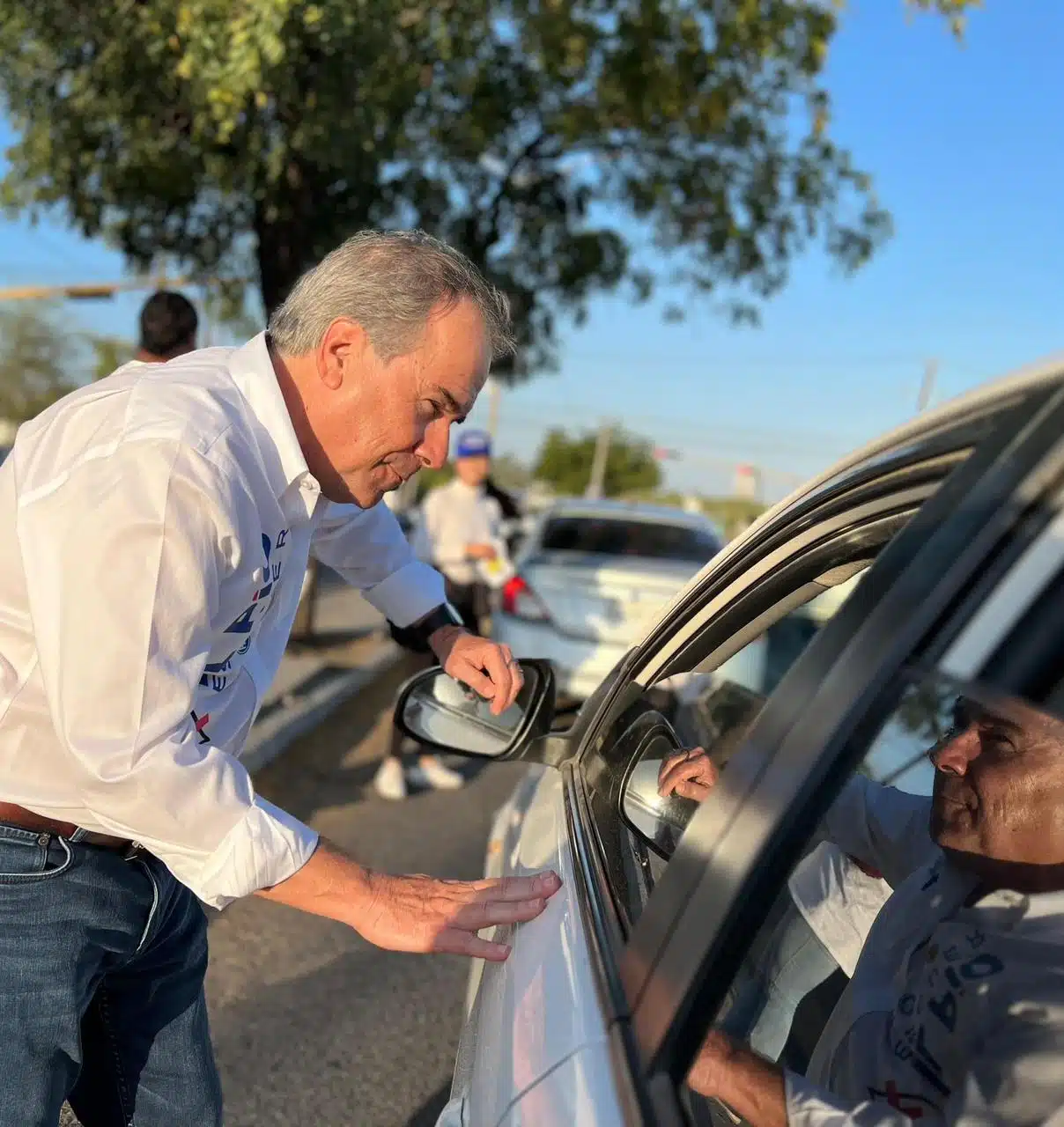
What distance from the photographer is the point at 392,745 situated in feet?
19.7

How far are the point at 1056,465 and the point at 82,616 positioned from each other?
1050mm

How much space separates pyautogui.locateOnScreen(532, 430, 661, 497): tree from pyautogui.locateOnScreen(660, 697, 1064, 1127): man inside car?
69736 mm

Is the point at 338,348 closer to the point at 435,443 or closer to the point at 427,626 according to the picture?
the point at 435,443

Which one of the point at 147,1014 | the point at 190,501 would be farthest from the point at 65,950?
the point at 190,501

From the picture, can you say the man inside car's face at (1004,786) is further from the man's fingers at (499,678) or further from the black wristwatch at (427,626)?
the black wristwatch at (427,626)

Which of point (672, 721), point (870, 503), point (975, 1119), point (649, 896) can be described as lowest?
point (672, 721)

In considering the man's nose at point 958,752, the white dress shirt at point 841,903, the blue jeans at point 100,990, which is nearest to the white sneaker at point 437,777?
the blue jeans at point 100,990

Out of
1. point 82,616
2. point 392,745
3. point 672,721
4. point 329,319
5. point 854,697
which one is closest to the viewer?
point 854,697

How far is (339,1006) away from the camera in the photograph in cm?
365

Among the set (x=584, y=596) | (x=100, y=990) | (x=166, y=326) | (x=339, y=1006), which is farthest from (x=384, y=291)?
(x=584, y=596)

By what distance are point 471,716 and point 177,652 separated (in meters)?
1.06

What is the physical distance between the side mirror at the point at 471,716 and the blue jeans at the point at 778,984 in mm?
1078

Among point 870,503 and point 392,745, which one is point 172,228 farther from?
point 870,503

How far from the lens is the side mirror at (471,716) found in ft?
7.61
